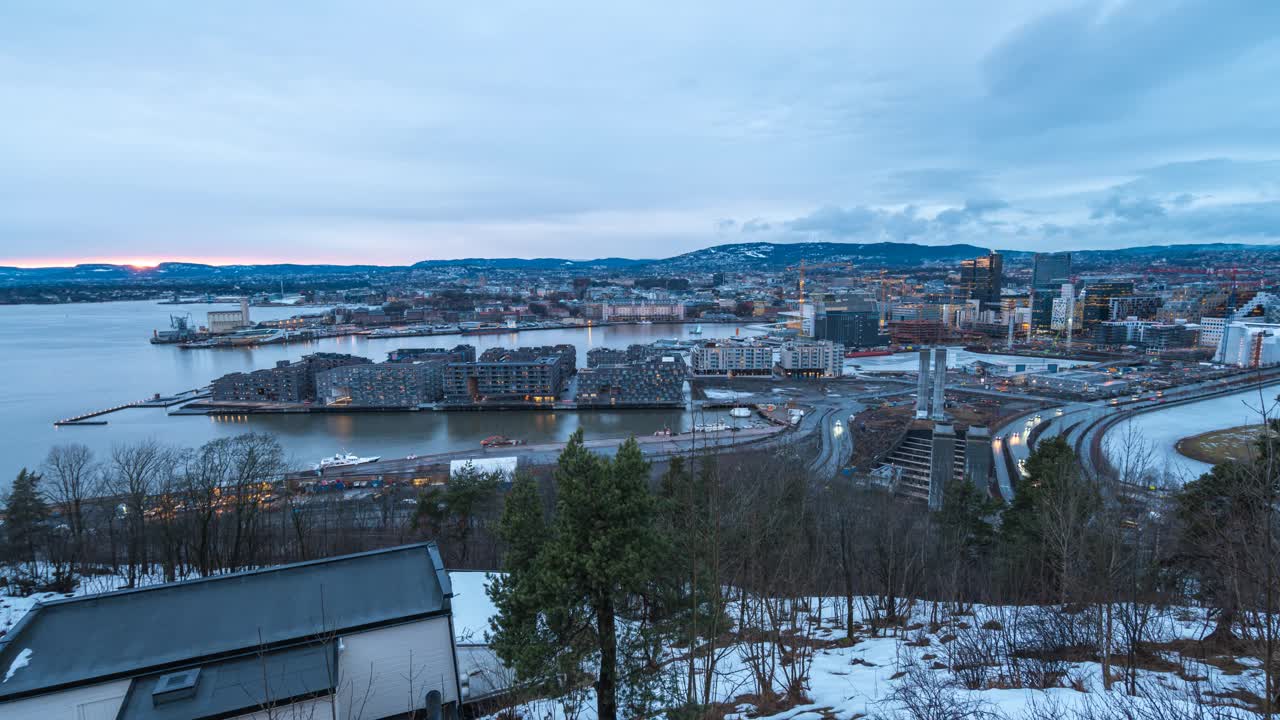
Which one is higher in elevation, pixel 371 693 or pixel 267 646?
pixel 267 646

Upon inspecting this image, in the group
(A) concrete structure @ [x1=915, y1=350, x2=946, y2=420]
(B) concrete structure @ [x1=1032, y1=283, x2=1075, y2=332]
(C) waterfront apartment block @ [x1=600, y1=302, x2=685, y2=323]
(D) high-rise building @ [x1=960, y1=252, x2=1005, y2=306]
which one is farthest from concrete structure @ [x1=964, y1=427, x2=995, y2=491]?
(D) high-rise building @ [x1=960, y1=252, x2=1005, y2=306]

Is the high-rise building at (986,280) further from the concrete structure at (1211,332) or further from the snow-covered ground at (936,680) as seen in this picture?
the snow-covered ground at (936,680)

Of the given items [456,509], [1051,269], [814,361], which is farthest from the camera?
[1051,269]

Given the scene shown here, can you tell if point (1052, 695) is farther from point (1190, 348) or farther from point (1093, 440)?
point (1190, 348)

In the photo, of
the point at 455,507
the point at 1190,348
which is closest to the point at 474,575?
the point at 455,507

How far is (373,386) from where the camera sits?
12.4m

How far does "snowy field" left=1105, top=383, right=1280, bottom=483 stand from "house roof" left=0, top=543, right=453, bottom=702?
29.0 feet

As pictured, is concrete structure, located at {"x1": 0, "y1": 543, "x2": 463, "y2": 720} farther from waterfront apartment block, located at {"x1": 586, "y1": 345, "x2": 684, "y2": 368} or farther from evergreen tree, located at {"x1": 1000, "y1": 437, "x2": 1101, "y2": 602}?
waterfront apartment block, located at {"x1": 586, "y1": 345, "x2": 684, "y2": 368}

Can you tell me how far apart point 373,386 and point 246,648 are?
11320 millimetres

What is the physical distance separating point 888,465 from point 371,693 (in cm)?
723

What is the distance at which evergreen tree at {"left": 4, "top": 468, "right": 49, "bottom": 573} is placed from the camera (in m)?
3.84

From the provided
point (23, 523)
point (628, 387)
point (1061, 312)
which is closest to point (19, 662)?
point (23, 523)

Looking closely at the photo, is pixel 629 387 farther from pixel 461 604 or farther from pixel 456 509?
pixel 461 604

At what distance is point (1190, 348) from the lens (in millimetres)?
19219
